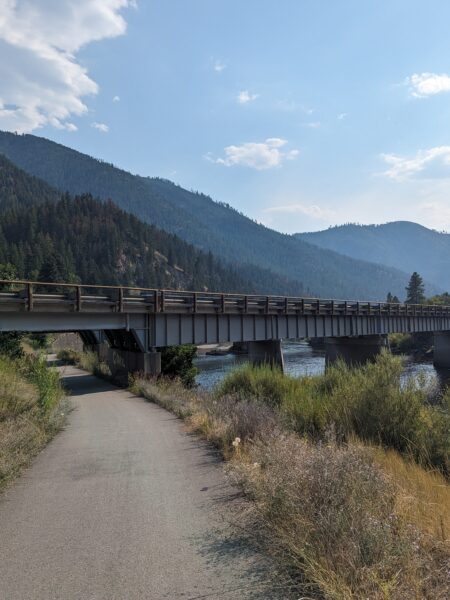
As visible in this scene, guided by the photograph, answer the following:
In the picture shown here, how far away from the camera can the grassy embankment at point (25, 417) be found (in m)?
7.29

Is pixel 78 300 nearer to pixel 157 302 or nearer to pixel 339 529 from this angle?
pixel 157 302

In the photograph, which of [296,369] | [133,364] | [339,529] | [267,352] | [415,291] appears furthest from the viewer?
[415,291]

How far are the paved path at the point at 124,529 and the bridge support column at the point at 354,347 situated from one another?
36324 mm

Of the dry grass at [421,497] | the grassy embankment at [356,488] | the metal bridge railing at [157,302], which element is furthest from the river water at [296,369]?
the dry grass at [421,497]

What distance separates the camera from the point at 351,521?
156 inches

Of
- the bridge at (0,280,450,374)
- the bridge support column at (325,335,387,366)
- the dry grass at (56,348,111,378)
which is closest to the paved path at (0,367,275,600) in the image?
the bridge at (0,280,450,374)

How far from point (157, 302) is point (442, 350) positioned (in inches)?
1801

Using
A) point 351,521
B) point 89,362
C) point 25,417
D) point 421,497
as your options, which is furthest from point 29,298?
point 351,521

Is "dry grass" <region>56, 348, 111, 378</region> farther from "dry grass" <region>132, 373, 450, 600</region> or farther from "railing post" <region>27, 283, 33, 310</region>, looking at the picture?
"dry grass" <region>132, 373, 450, 600</region>

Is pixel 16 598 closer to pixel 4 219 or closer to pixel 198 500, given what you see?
pixel 198 500

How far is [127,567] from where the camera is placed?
405 cm

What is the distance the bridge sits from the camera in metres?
19.7

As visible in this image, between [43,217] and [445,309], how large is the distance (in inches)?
5667

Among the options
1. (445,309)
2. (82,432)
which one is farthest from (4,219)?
(82,432)
